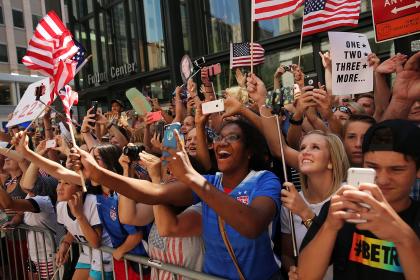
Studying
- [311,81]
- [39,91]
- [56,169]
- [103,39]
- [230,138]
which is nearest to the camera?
[230,138]

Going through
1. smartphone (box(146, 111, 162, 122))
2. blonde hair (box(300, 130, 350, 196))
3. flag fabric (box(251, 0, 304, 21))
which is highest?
flag fabric (box(251, 0, 304, 21))

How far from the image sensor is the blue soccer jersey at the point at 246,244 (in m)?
2.38

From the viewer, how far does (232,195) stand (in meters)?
2.48

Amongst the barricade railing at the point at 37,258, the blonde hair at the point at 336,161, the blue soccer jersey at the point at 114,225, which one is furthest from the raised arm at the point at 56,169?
the blonde hair at the point at 336,161

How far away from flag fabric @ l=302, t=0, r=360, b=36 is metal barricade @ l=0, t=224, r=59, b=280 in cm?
344

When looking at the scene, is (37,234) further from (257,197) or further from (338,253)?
(338,253)

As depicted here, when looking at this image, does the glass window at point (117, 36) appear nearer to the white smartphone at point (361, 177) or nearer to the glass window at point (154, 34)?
the glass window at point (154, 34)

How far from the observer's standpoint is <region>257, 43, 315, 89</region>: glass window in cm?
998

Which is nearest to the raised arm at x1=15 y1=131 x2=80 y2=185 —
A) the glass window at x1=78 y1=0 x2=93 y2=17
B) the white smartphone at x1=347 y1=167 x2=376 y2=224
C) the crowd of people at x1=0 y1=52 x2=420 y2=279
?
the crowd of people at x1=0 y1=52 x2=420 y2=279

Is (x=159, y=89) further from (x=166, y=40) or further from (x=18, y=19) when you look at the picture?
(x=18, y=19)

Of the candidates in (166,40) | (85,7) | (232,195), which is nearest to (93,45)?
(85,7)

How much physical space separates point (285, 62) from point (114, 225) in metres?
8.31

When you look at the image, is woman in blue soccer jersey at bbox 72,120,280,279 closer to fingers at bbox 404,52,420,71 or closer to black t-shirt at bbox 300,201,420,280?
black t-shirt at bbox 300,201,420,280

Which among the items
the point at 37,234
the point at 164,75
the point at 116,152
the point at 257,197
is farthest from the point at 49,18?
the point at 164,75
